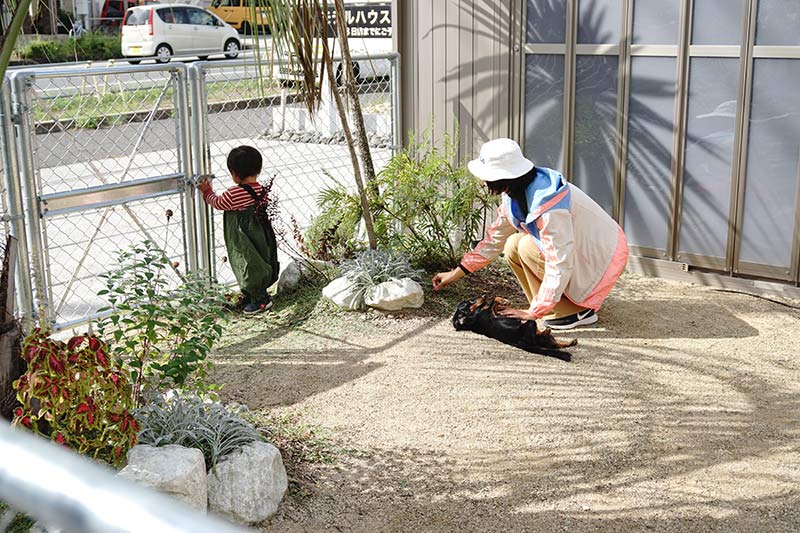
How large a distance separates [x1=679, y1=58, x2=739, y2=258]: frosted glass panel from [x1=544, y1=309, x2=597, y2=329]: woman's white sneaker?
1.25 m

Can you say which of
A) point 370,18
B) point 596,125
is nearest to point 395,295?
point 596,125

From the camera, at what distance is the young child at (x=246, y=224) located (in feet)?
18.6

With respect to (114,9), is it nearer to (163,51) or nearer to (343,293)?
(163,51)

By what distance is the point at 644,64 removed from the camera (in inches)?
247

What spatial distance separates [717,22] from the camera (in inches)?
233

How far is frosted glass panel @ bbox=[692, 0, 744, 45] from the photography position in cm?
582

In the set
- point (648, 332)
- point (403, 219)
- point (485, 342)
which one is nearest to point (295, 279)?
point (403, 219)

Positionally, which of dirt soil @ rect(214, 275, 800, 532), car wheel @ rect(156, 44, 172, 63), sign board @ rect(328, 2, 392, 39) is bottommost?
dirt soil @ rect(214, 275, 800, 532)

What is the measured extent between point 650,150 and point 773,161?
80 centimetres

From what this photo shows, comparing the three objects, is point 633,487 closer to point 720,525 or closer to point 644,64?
point 720,525

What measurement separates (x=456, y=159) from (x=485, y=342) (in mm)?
2370

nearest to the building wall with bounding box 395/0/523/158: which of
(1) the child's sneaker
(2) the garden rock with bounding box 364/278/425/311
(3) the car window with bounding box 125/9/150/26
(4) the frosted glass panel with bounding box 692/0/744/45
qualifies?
(4) the frosted glass panel with bounding box 692/0/744/45

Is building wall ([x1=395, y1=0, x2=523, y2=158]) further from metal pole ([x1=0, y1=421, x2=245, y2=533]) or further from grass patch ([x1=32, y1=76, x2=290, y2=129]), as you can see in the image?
metal pole ([x1=0, y1=421, x2=245, y2=533])

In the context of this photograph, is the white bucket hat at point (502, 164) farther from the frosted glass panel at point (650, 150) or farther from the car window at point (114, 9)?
the car window at point (114, 9)
